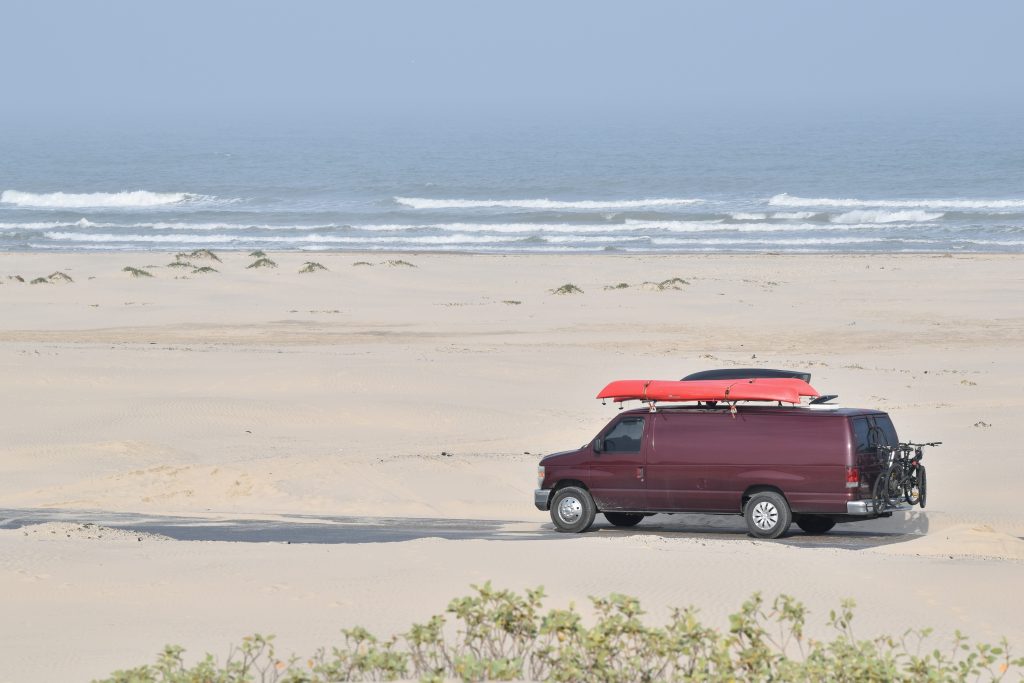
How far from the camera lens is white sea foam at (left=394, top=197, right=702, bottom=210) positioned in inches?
3371

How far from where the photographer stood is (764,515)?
15.8 m

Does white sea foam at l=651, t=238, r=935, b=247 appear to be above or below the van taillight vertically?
above

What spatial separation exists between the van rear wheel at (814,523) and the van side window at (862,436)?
5.15 feet

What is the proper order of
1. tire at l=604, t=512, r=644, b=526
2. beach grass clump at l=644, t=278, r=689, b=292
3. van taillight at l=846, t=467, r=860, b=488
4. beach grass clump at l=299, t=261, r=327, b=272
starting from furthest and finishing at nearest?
1. beach grass clump at l=299, t=261, r=327, b=272
2. beach grass clump at l=644, t=278, r=689, b=292
3. tire at l=604, t=512, r=644, b=526
4. van taillight at l=846, t=467, r=860, b=488

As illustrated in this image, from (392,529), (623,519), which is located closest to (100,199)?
(392,529)

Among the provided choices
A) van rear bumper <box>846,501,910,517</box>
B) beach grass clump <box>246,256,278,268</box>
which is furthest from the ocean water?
van rear bumper <box>846,501,910,517</box>

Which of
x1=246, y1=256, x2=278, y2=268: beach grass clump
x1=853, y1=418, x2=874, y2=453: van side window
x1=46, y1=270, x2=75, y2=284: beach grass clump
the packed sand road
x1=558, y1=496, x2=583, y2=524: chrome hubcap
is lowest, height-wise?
the packed sand road

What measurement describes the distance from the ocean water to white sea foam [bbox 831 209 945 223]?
16cm

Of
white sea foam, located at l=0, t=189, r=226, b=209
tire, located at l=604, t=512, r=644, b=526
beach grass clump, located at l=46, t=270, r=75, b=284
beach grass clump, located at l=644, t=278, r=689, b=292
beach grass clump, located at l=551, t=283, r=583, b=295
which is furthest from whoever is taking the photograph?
white sea foam, located at l=0, t=189, r=226, b=209

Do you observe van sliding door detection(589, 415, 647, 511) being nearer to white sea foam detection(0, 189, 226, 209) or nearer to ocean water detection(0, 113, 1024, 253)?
ocean water detection(0, 113, 1024, 253)

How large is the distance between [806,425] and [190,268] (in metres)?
39.2

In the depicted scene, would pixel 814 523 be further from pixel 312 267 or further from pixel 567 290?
pixel 312 267

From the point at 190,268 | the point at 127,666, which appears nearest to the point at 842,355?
the point at 127,666

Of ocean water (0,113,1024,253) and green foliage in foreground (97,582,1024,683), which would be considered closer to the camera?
green foliage in foreground (97,582,1024,683)
